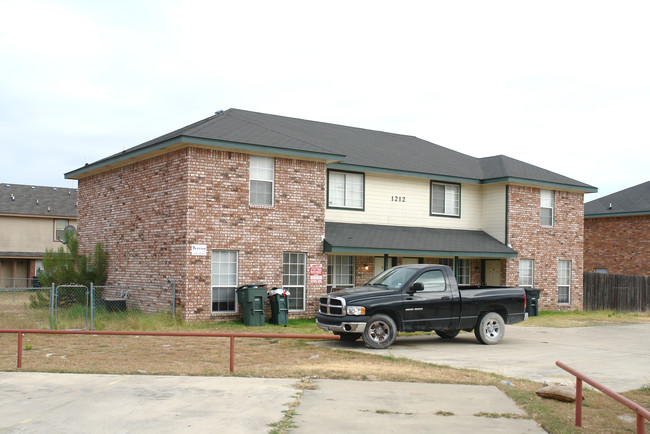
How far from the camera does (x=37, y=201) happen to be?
43875 mm

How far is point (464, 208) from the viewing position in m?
27.1

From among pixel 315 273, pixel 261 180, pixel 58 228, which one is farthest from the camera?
pixel 58 228

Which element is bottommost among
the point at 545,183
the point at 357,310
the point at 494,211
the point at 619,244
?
the point at 357,310

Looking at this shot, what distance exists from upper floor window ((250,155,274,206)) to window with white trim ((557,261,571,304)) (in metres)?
13.9

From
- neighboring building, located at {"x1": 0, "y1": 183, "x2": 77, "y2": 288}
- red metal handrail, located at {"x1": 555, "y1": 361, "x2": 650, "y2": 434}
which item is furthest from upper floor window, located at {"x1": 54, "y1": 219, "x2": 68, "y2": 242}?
red metal handrail, located at {"x1": 555, "y1": 361, "x2": 650, "y2": 434}

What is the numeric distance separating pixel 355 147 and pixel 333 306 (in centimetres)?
1166

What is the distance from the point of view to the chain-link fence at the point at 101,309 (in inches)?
680

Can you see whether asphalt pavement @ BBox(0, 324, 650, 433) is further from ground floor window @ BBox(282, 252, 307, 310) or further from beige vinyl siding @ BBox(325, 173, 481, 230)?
beige vinyl siding @ BBox(325, 173, 481, 230)

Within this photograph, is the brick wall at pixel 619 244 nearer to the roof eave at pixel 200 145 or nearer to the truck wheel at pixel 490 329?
the roof eave at pixel 200 145

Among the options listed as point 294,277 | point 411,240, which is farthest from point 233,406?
point 411,240

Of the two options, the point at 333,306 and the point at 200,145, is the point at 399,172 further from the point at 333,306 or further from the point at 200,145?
the point at 333,306

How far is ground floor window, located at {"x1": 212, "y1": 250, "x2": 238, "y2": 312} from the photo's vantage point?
1956cm

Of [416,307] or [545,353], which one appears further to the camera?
[416,307]

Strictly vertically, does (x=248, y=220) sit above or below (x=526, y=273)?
above
